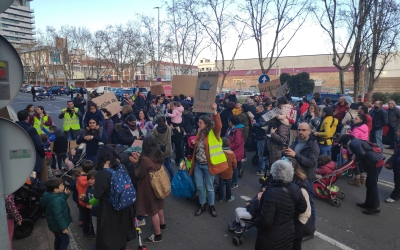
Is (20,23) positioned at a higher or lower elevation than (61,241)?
higher

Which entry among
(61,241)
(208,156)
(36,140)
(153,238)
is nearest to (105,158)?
(61,241)

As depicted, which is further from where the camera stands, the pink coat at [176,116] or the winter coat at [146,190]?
the pink coat at [176,116]

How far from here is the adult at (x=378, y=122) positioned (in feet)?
29.9

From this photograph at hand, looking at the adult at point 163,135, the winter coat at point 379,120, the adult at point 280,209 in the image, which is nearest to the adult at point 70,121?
the adult at point 163,135

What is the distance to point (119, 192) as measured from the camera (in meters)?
3.44

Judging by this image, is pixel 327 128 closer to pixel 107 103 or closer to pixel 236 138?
pixel 236 138

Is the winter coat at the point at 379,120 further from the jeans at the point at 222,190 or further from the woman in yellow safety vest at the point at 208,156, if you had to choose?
the woman in yellow safety vest at the point at 208,156

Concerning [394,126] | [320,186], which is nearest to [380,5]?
[394,126]

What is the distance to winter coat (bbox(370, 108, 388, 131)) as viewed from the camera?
9109 mm

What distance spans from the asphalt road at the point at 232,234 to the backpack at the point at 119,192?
1213mm

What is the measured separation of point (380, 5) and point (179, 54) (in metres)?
16.5

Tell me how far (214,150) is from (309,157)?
1520 mm

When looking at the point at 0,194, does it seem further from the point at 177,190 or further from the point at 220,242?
the point at 177,190

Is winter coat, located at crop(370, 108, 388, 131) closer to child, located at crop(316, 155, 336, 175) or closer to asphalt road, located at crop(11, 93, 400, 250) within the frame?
Result: asphalt road, located at crop(11, 93, 400, 250)
